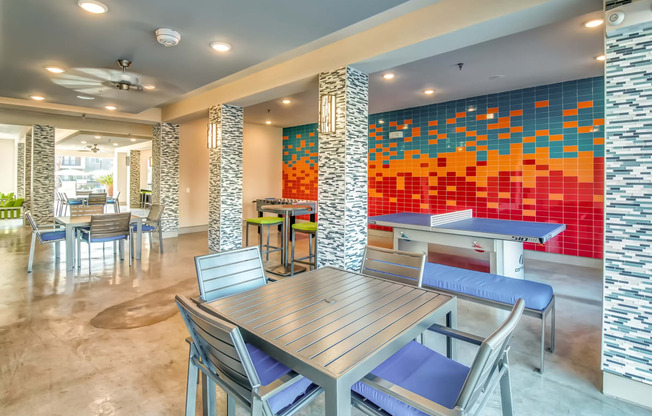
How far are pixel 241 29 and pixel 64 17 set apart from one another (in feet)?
4.92

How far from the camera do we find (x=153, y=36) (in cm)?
330

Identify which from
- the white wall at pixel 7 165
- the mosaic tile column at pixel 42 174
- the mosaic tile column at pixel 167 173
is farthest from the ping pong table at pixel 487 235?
the white wall at pixel 7 165

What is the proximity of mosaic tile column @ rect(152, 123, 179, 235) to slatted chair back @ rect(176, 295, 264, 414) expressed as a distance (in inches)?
265

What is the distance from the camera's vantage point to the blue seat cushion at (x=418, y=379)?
4.34 ft

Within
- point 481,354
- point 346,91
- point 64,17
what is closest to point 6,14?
point 64,17

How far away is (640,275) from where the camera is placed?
1.98 metres

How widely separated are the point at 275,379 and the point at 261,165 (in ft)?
26.5

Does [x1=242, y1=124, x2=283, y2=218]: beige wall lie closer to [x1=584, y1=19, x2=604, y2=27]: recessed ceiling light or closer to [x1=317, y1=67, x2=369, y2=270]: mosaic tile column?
[x1=317, y1=67, x2=369, y2=270]: mosaic tile column

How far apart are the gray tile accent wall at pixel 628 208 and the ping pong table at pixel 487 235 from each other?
38.3 inches

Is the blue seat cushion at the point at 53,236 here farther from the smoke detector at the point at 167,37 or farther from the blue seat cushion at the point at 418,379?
the blue seat cushion at the point at 418,379

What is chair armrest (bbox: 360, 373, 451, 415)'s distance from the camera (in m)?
1.12

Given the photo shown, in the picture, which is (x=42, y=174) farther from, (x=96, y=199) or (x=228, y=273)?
(x=228, y=273)

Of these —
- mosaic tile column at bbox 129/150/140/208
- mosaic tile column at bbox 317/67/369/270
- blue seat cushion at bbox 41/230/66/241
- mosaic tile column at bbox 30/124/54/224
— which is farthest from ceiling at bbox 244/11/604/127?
mosaic tile column at bbox 129/150/140/208

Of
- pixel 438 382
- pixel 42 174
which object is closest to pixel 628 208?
pixel 438 382
